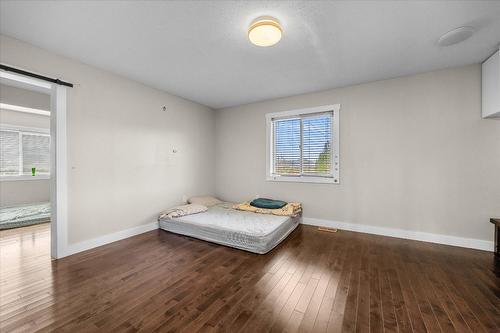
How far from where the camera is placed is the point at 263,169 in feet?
14.9

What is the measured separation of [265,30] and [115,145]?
276 cm

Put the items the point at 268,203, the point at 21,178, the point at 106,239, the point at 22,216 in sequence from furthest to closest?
the point at 21,178 < the point at 268,203 < the point at 22,216 < the point at 106,239

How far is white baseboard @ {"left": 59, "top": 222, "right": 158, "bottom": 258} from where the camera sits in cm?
265

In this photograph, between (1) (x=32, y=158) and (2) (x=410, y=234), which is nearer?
(2) (x=410, y=234)

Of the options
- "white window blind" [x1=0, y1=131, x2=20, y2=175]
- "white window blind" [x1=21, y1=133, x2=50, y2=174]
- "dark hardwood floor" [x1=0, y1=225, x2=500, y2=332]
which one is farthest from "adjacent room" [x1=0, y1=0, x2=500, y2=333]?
"white window blind" [x1=21, y1=133, x2=50, y2=174]

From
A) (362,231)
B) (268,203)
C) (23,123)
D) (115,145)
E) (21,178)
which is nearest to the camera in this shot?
(115,145)

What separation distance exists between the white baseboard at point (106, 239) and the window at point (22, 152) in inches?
159

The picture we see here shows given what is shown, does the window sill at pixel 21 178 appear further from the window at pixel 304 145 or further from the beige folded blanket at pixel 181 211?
the window at pixel 304 145

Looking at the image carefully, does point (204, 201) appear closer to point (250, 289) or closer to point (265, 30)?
point (250, 289)

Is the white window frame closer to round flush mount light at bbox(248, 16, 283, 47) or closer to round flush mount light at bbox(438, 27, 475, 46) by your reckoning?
round flush mount light at bbox(248, 16, 283, 47)

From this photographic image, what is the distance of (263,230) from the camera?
2912mm

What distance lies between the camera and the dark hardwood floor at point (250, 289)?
4.93ft

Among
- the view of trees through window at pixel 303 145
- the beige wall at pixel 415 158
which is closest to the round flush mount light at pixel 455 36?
the beige wall at pixel 415 158

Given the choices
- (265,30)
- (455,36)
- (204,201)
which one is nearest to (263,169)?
(204,201)
